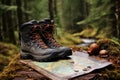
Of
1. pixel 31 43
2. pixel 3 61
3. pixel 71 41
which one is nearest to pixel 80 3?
pixel 71 41

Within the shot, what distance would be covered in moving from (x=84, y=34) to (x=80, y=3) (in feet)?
23.4

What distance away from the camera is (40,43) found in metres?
3.54

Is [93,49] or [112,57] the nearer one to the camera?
[112,57]

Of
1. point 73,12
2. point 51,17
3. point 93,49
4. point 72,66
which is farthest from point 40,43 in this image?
point 73,12

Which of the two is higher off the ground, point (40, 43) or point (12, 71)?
point (40, 43)

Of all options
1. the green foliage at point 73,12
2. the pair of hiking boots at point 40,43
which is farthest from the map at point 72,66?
the green foliage at point 73,12

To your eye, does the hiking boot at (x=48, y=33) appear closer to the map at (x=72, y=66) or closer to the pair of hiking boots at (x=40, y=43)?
the pair of hiking boots at (x=40, y=43)

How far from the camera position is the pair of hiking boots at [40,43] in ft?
11.0

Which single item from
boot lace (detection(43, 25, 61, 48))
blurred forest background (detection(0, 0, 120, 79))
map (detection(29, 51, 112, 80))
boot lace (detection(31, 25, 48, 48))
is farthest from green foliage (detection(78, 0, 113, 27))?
map (detection(29, 51, 112, 80))

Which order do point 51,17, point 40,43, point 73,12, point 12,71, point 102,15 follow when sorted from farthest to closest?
point 73,12 → point 102,15 → point 51,17 → point 40,43 → point 12,71

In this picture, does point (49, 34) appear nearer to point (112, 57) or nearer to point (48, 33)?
point (48, 33)

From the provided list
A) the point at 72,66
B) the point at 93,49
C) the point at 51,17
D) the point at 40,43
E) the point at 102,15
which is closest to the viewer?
the point at 72,66

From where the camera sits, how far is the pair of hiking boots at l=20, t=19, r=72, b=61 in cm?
334

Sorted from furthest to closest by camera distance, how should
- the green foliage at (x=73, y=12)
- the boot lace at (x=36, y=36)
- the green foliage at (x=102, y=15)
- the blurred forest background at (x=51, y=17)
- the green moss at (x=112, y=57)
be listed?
1. the green foliage at (x=73, y=12)
2. the green foliage at (x=102, y=15)
3. the blurred forest background at (x=51, y=17)
4. the boot lace at (x=36, y=36)
5. the green moss at (x=112, y=57)
